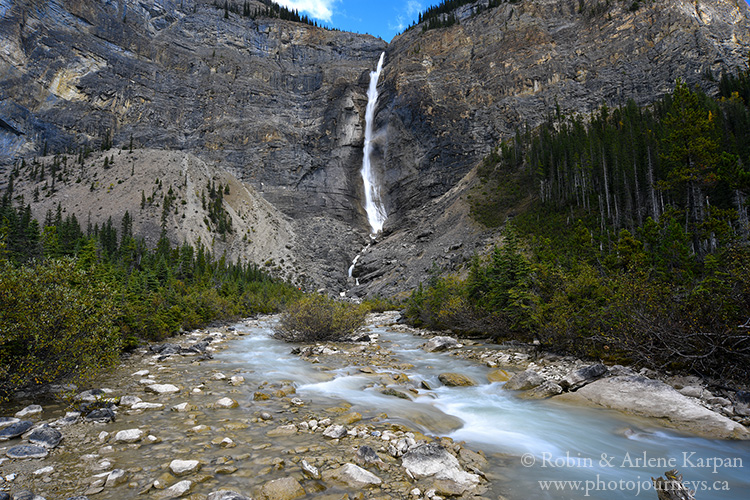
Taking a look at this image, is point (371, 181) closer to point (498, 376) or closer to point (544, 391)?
point (498, 376)

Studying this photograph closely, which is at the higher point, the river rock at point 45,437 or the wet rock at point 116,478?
the river rock at point 45,437

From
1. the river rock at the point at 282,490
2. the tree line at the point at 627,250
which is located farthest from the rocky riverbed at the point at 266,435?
the tree line at the point at 627,250

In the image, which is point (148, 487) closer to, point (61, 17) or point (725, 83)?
point (725, 83)

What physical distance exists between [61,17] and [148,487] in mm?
139365

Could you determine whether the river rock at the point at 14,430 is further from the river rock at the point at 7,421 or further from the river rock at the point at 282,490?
the river rock at the point at 282,490

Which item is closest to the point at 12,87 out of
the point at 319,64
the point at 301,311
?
the point at 319,64

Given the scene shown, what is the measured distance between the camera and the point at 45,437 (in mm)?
5531

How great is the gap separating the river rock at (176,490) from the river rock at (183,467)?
0.34m


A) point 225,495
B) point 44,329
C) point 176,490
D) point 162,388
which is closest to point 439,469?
point 225,495

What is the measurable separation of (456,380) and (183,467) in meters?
7.99

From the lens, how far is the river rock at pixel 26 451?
5027 millimetres

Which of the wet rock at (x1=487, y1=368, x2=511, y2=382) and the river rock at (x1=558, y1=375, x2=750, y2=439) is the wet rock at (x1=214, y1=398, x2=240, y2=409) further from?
the river rock at (x1=558, y1=375, x2=750, y2=439)

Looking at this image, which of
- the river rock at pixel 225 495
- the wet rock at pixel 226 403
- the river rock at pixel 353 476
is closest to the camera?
the river rock at pixel 225 495

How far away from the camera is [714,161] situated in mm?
24859
